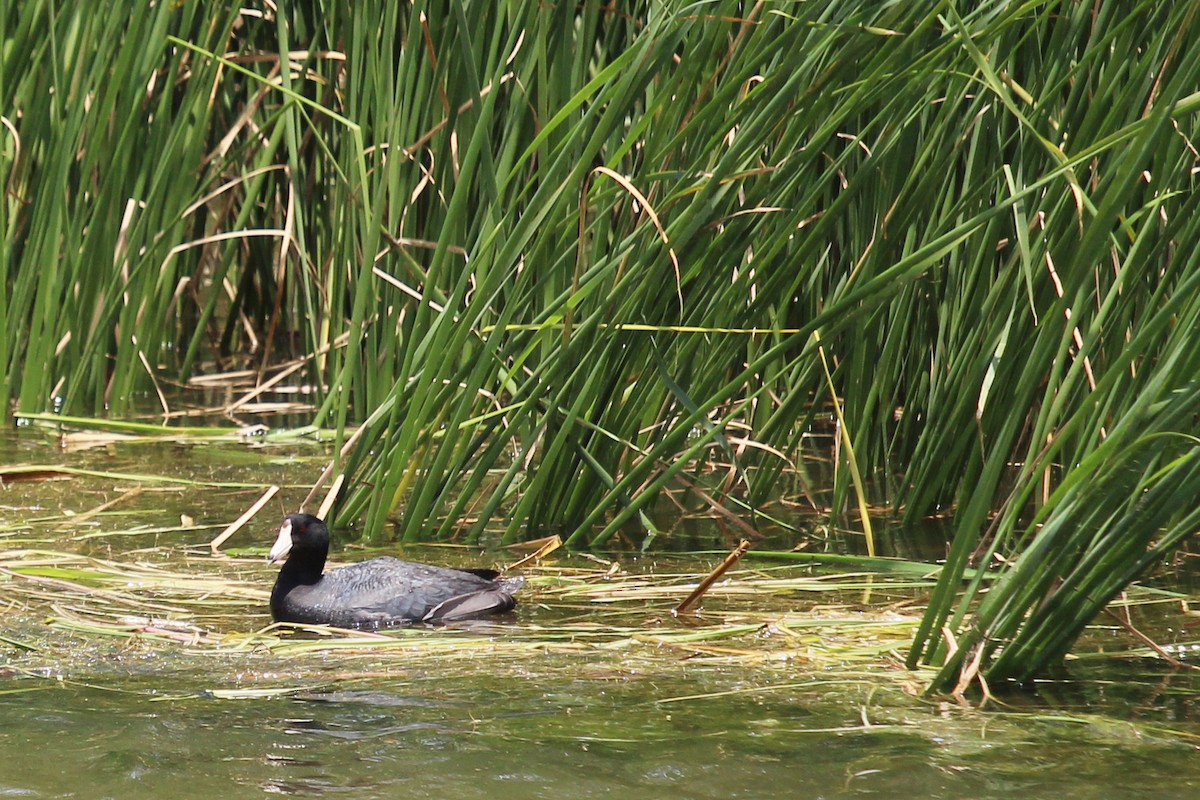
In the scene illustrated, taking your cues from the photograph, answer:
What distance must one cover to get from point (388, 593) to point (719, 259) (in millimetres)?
1154

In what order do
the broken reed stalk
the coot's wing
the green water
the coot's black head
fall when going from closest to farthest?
the green water → the broken reed stalk → the coot's wing → the coot's black head

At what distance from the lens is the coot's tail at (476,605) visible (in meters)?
3.83

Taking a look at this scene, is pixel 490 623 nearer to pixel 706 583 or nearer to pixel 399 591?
pixel 399 591

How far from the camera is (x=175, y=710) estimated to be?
120 inches

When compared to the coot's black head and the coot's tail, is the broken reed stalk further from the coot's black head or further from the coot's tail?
the coot's black head

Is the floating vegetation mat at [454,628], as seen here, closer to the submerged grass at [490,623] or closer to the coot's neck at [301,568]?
the submerged grass at [490,623]

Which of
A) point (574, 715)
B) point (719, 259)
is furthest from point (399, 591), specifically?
point (719, 259)

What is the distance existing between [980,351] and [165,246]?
122 inches

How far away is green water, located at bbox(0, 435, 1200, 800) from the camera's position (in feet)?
8.73

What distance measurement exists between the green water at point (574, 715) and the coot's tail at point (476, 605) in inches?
2.3

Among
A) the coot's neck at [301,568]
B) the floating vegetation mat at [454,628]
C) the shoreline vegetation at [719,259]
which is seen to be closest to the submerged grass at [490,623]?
the floating vegetation mat at [454,628]

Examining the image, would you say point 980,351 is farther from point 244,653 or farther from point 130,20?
point 130,20

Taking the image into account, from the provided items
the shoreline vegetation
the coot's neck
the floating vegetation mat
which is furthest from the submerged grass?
the shoreline vegetation

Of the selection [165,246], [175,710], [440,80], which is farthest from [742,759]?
[165,246]
